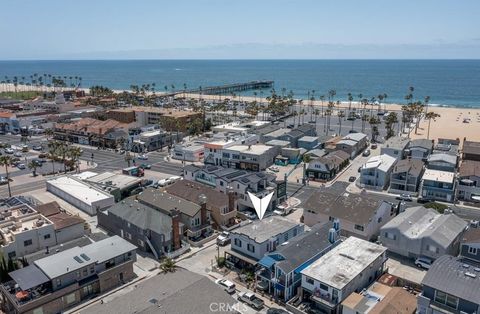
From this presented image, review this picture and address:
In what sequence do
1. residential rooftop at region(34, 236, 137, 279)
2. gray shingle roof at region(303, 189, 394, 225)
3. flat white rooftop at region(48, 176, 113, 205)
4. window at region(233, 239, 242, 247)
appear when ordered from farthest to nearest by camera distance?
A: flat white rooftop at region(48, 176, 113, 205)
gray shingle roof at region(303, 189, 394, 225)
window at region(233, 239, 242, 247)
residential rooftop at region(34, 236, 137, 279)

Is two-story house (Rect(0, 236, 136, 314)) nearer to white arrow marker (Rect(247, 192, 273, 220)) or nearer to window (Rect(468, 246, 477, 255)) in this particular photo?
white arrow marker (Rect(247, 192, 273, 220))

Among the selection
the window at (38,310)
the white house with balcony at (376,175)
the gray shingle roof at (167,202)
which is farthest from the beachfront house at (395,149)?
the window at (38,310)

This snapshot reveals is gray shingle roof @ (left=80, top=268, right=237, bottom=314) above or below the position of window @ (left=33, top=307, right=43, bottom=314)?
above

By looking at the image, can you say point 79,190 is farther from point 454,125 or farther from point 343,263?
point 454,125

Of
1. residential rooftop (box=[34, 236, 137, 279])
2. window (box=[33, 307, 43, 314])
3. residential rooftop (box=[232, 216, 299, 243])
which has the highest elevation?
residential rooftop (box=[232, 216, 299, 243])

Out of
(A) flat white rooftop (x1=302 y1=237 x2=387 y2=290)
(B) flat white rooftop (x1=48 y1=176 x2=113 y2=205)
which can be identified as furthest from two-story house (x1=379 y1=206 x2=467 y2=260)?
(B) flat white rooftop (x1=48 y1=176 x2=113 y2=205)

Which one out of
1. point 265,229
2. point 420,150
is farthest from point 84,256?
point 420,150

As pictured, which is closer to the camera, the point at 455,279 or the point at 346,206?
the point at 455,279

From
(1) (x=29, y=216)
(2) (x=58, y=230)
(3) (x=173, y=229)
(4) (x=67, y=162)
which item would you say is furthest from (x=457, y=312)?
(4) (x=67, y=162)
